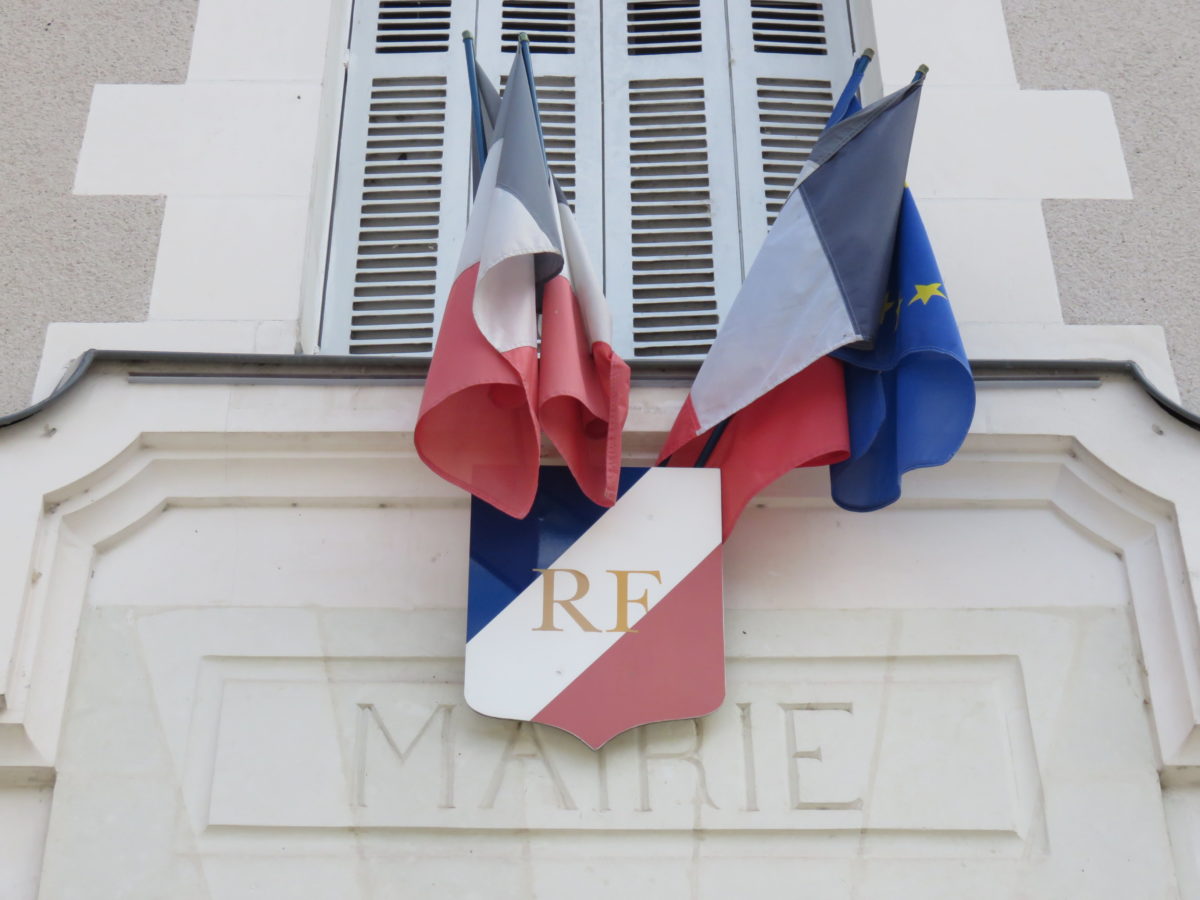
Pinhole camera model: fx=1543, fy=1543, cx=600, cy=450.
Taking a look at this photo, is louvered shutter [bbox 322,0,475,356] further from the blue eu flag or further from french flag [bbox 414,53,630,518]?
the blue eu flag

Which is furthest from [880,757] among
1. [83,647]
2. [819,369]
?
[83,647]

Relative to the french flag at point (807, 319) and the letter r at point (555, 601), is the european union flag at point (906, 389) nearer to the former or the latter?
the french flag at point (807, 319)

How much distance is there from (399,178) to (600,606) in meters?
1.69

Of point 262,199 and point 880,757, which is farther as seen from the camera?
point 262,199

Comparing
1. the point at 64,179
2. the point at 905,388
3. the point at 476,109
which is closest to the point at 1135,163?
the point at 905,388

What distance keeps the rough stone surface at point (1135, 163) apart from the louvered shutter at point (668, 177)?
0.94m

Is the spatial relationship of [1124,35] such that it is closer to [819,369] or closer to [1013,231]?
[1013,231]

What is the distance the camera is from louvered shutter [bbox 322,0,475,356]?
449 cm

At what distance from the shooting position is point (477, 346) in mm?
3688

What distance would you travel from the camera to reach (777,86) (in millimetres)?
4938

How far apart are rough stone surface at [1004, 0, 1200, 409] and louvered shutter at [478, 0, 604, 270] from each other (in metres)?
1.31

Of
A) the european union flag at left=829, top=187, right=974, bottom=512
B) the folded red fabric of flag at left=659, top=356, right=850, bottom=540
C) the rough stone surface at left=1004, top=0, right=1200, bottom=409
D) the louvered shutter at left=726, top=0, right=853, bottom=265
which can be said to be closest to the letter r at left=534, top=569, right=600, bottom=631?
the folded red fabric of flag at left=659, top=356, right=850, bottom=540

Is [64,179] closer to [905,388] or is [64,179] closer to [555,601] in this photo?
[555,601]

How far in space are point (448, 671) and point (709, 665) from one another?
631mm
